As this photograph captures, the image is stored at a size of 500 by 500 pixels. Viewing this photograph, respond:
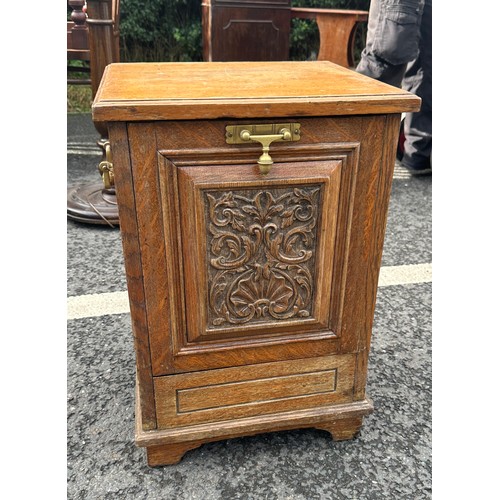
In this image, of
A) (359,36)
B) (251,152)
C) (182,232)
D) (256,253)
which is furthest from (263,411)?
(359,36)

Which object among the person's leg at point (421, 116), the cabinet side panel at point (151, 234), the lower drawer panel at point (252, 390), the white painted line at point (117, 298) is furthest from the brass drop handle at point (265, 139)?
the person's leg at point (421, 116)

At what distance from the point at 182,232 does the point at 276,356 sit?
16.6 inches

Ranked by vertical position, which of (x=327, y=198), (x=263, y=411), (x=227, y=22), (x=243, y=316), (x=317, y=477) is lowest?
(x=317, y=477)

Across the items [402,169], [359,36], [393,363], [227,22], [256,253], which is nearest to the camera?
[256,253]

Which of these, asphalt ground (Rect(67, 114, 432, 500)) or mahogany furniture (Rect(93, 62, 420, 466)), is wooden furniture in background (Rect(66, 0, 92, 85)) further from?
mahogany furniture (Rect(93, 62, 420, 466))

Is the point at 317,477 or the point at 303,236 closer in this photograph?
the point at 303,236

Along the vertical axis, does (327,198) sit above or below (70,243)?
above

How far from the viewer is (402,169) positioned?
11.6 feet

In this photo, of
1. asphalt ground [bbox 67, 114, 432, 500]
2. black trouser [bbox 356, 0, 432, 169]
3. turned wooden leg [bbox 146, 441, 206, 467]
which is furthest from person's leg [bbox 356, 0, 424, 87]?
turned wooden leg [bbox 146, 441, 206, 467]

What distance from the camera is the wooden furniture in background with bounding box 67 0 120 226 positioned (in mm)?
2475

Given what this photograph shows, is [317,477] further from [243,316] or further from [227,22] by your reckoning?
[227,22]

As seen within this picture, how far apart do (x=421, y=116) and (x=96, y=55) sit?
2.05 metres

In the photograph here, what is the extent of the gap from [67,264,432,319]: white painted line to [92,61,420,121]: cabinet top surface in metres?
0.99

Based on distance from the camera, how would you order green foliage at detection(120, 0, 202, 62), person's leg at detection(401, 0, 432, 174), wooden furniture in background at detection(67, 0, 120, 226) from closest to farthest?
wooden furniture in background at detection(67, 0, 120, 226) < person's leg at detection(401, 0, 432, 174) < green foliage at detection(120, 0, 202, 62)
